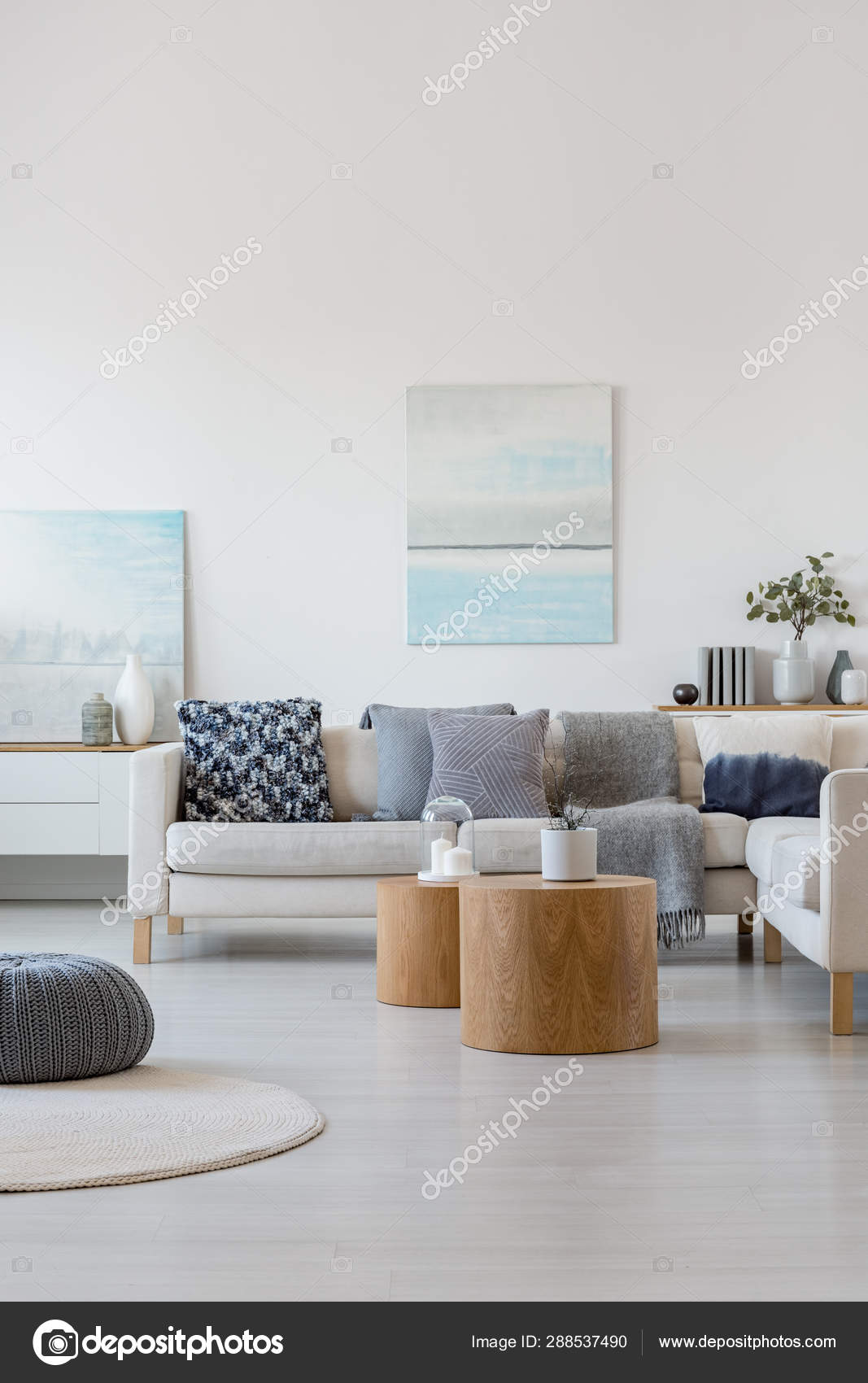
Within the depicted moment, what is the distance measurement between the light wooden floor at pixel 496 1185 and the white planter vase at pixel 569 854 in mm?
436

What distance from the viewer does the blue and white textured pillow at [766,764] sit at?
4.69m

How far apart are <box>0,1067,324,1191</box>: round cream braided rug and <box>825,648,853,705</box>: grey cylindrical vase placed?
4038 mm

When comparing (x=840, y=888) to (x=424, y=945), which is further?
(x=424, y=945)

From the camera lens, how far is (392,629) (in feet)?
20.6

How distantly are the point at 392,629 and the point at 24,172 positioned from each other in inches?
109

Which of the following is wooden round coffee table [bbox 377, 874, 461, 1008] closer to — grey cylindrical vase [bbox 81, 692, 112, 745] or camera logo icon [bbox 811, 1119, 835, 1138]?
camera logo icon [bbox 811, 1119, 835, 1138]

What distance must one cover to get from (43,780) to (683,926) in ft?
9.40

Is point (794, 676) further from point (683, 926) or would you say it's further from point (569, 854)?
point (569, 854)

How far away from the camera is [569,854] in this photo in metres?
3.22

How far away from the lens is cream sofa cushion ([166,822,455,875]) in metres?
4.44
